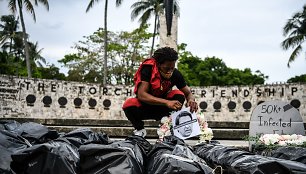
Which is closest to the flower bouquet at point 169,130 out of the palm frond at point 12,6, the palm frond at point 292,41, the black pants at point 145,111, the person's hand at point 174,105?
the black pants at point 145,111

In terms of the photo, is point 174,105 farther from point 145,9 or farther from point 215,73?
point 215,73

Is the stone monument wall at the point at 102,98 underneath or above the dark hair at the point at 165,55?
underneath

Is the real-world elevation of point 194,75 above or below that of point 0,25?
below

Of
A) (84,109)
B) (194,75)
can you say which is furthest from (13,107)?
(194,75)

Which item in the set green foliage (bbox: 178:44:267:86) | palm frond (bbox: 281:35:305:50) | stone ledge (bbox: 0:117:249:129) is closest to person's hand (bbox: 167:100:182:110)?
stone ledge (bbox: 0:117:249:129)

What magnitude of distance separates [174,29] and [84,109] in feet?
27.8

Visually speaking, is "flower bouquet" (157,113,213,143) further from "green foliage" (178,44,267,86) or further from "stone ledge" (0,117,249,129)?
"green foliage" (178,44,267,86)

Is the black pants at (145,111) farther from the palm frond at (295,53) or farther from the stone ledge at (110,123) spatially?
the palm frond at (295,53)

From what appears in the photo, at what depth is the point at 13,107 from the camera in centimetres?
1681

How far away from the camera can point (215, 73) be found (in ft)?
123

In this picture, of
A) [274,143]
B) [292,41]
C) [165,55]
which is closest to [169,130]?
[165,55]

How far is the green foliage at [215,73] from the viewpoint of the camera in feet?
120

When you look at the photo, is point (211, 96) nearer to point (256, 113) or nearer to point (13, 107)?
point (13, 107)

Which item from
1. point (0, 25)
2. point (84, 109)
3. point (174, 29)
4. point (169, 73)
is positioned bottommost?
point (84, 109)
